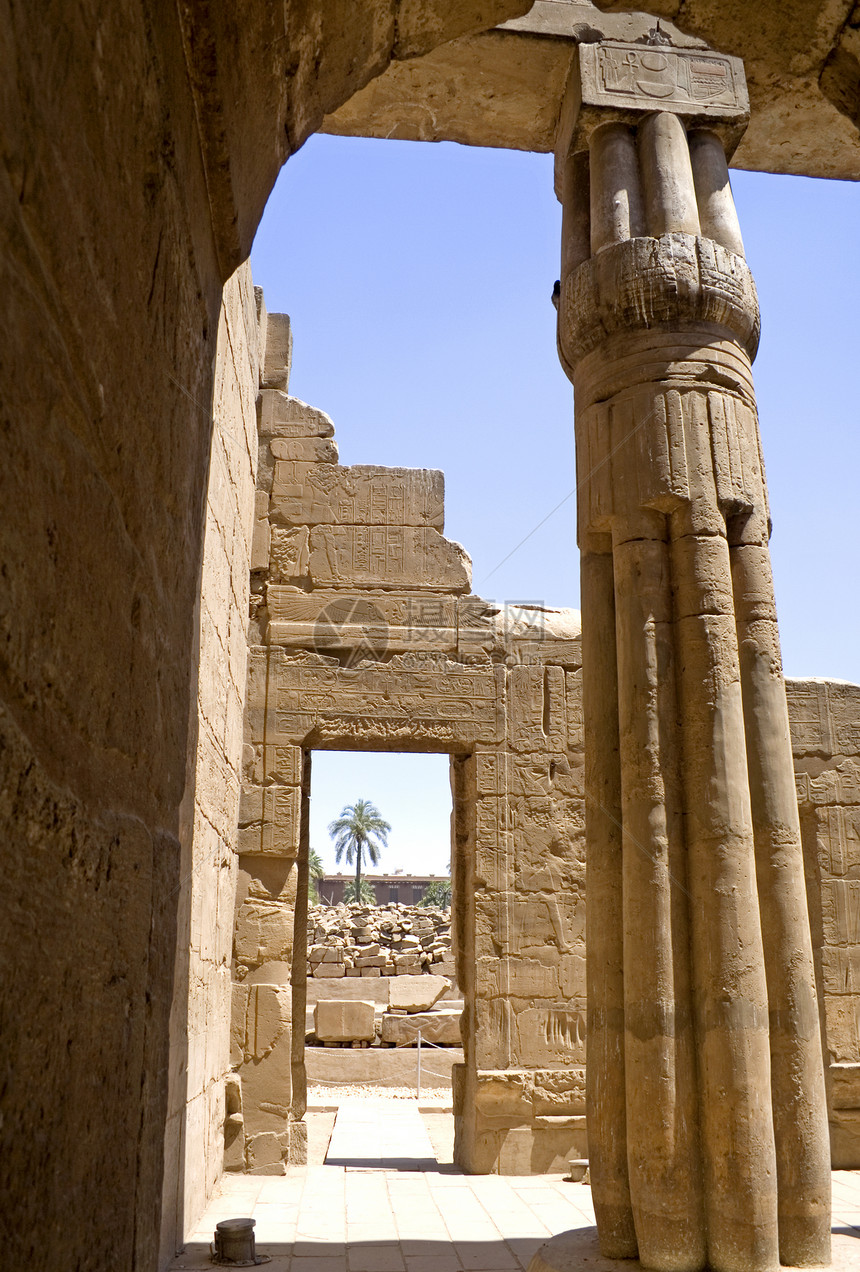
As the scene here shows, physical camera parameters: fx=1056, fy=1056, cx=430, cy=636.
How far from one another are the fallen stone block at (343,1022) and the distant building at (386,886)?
34.7 meters

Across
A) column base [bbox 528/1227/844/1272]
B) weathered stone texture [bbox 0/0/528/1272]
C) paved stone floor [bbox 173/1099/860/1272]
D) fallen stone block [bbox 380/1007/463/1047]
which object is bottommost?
paved stone floor [bbox 173/1099/860/1272]

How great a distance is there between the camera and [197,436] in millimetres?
2311

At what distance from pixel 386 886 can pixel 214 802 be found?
45.2 meters

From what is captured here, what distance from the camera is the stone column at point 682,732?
13.6 ft

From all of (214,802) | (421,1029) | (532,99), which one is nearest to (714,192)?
(532,99)

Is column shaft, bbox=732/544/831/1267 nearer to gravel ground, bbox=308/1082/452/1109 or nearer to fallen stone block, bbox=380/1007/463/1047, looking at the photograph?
gravel ground, bbox=308/1082/452/1109

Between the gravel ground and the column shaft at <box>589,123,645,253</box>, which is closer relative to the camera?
the column shaft at <box>589,123,645,253</box>

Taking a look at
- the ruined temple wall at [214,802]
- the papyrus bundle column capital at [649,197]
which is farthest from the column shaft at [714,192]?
the ruined temple wall at [214,802]

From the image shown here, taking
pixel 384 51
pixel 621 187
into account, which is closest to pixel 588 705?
pixel 621 187

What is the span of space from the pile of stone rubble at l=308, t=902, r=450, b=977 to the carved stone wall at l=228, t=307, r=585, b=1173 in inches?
406

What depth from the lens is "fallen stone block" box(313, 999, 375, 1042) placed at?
1374cm

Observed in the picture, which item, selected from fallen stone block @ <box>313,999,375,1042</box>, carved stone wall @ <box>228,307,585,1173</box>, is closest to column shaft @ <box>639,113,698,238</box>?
carved stone wall @ <box>228,307,585,1173</box>
